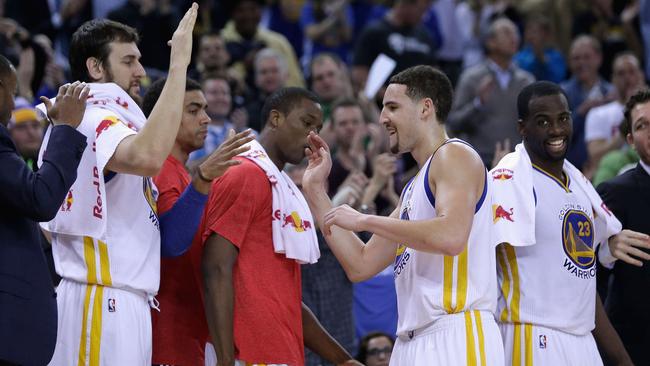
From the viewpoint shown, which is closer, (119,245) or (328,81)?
(119,245)

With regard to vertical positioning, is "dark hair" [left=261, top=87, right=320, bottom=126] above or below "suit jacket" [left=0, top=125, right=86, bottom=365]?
above

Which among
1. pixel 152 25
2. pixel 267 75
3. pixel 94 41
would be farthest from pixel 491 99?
pixel 94 41

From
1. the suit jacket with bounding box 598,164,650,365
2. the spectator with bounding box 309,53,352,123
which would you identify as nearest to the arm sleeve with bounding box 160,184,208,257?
the suit jacket with bounding box 598,164,650,365

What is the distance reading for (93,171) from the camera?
5.55 meters

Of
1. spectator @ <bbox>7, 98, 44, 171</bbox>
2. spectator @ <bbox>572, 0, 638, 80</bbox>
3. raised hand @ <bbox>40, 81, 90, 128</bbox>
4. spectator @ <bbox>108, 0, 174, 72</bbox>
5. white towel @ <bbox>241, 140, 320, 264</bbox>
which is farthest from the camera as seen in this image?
spectator @ <bbox>572, 0, 638, 80</bbox>

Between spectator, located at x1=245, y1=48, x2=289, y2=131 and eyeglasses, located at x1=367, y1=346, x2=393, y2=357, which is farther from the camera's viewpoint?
spectator, located at x1=245, y1=48, x2=289, y2=131

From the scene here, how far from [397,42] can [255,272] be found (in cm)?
789

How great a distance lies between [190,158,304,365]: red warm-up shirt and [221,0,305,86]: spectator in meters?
7.26

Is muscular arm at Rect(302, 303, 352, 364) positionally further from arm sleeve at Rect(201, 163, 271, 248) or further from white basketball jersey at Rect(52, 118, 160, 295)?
white basketball jersey at Rect(52, 118, 160, 295)

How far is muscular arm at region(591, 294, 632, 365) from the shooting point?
6500mm

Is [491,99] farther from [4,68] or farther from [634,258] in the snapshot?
[4,68]

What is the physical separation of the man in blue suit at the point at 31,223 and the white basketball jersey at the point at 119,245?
1.14 feet

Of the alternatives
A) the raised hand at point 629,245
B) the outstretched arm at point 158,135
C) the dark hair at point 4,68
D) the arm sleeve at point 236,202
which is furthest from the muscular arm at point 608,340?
the dark hair at point 4,68

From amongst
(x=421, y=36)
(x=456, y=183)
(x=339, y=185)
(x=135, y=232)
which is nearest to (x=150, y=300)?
(x=135, y=232)
